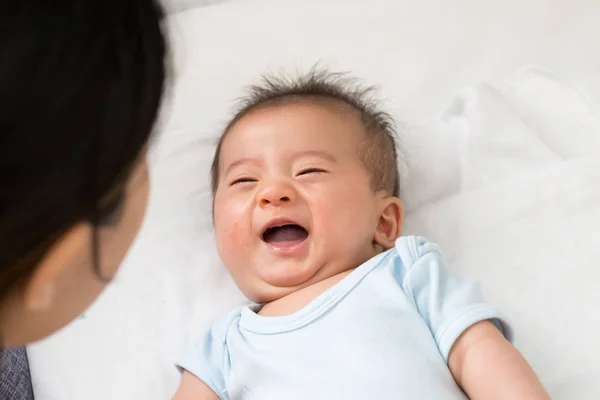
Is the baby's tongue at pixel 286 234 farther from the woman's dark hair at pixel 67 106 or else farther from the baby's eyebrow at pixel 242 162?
the woman's dark hair at pixel 67 106

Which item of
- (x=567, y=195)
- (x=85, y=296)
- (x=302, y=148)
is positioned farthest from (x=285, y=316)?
(x=567, y=195)

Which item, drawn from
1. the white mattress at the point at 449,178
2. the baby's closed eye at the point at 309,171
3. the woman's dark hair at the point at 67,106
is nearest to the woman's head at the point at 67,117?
the woman's dark hair at the point at 67,106

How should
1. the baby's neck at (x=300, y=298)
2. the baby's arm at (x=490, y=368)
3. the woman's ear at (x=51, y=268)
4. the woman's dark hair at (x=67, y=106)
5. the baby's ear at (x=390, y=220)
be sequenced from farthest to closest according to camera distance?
the baby's ear at (x=390, y=220) → the baby's neck at (x=300, y=298) → the baby's arm at (x=490, y=368) → the woman's ear at (x=51, y=268) → the woman's dark hair at (x=67, y=106)

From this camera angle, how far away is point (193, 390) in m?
0.95

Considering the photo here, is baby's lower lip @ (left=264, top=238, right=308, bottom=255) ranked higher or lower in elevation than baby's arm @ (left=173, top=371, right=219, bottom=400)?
higher

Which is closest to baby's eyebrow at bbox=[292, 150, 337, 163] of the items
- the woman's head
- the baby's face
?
the baby's face

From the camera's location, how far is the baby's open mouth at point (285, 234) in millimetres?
982

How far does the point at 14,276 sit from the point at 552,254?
77 centimetres

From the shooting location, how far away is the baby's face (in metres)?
0.95

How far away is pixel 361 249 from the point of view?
99 centimetres

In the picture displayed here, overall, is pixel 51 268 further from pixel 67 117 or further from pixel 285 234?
pixel 285 234

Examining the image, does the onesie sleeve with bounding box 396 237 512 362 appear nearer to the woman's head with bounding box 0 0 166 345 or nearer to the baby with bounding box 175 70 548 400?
the baby with bounding box 175 70 548 400

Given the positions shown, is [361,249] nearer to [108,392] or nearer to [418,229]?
[418,229]

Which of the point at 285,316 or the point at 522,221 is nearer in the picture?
the point at 285,316
